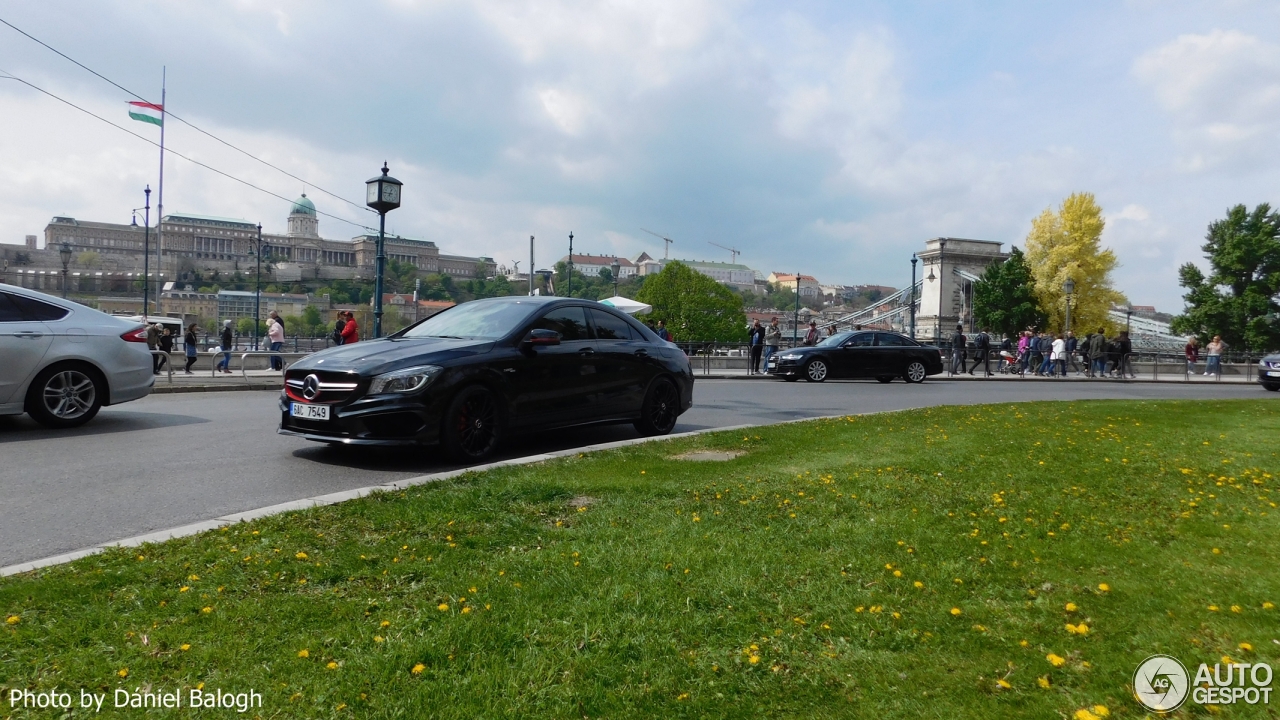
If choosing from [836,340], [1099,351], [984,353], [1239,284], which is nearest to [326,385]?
[836,340]

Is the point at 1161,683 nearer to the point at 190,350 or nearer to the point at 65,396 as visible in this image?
the point at 65,396

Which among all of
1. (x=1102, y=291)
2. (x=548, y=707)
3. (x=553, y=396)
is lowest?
(x=548, y=707)

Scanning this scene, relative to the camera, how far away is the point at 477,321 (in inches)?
340

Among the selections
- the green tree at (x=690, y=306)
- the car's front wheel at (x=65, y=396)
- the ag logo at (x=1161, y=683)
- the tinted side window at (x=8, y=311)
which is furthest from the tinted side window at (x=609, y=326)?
the green tree at (x=690, y=306)

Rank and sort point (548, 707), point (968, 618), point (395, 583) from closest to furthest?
point (548, 707), point (968, 618), point (395, 583)

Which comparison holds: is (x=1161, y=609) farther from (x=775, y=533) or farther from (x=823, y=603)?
(x=775, y=533)

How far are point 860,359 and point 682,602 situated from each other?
21060 millimetres

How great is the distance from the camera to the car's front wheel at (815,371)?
23.2 metres

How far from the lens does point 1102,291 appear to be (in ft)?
211

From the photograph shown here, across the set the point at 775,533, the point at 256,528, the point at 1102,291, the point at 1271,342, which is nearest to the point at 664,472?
the point at 775,533

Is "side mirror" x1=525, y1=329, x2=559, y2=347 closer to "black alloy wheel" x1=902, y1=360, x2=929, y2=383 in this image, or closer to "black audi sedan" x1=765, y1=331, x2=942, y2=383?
"black audi sedan" x1=765, y1=331, x2=942, y2=383

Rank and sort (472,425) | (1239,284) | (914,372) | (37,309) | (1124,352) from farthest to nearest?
(1239,284) < (1124,352) < (914,372) < (37,309) < (472,425)

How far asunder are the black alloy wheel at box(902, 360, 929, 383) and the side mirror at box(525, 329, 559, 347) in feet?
59.7

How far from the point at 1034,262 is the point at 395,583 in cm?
7209
